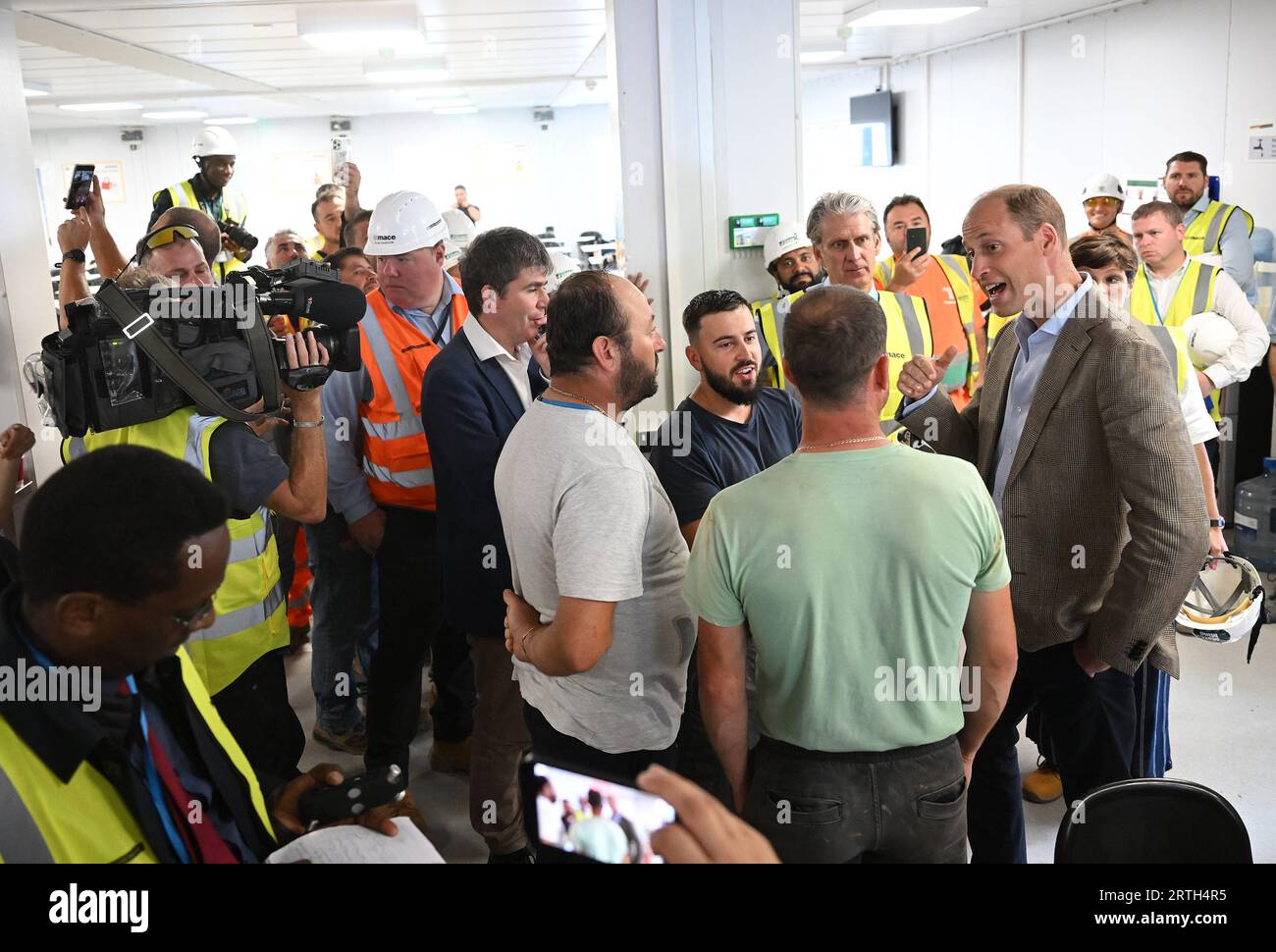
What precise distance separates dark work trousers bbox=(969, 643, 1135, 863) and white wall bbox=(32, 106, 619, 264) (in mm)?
12356

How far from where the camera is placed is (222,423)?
215 cm

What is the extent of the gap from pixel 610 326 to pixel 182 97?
9.87 m

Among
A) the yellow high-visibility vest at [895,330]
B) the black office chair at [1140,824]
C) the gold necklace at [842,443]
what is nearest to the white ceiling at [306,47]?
the yellow high-visibility vest at [895,330]

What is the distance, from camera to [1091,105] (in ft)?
25.9

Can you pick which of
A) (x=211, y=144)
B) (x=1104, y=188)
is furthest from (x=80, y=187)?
(x=1104, y=188)

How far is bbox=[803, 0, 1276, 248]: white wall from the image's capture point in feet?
21.5

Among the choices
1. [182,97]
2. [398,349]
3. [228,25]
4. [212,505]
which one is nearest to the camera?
[212,505]

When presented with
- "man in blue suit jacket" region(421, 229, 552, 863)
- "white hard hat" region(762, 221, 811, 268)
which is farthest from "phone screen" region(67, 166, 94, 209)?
"white hard hat" region(762, 221, 811, 268)

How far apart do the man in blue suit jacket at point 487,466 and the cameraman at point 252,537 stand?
0.37 metres

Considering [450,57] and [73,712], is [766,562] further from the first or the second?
[450,57]

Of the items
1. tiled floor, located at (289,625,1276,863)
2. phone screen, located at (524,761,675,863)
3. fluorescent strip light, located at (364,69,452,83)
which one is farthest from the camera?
fluorescent strip light, located at (364,69,452,83)

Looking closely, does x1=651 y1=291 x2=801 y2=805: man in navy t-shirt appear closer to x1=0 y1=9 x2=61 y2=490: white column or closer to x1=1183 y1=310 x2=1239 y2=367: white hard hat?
x1=0 y1=9 x2=61 y2=490: white column
